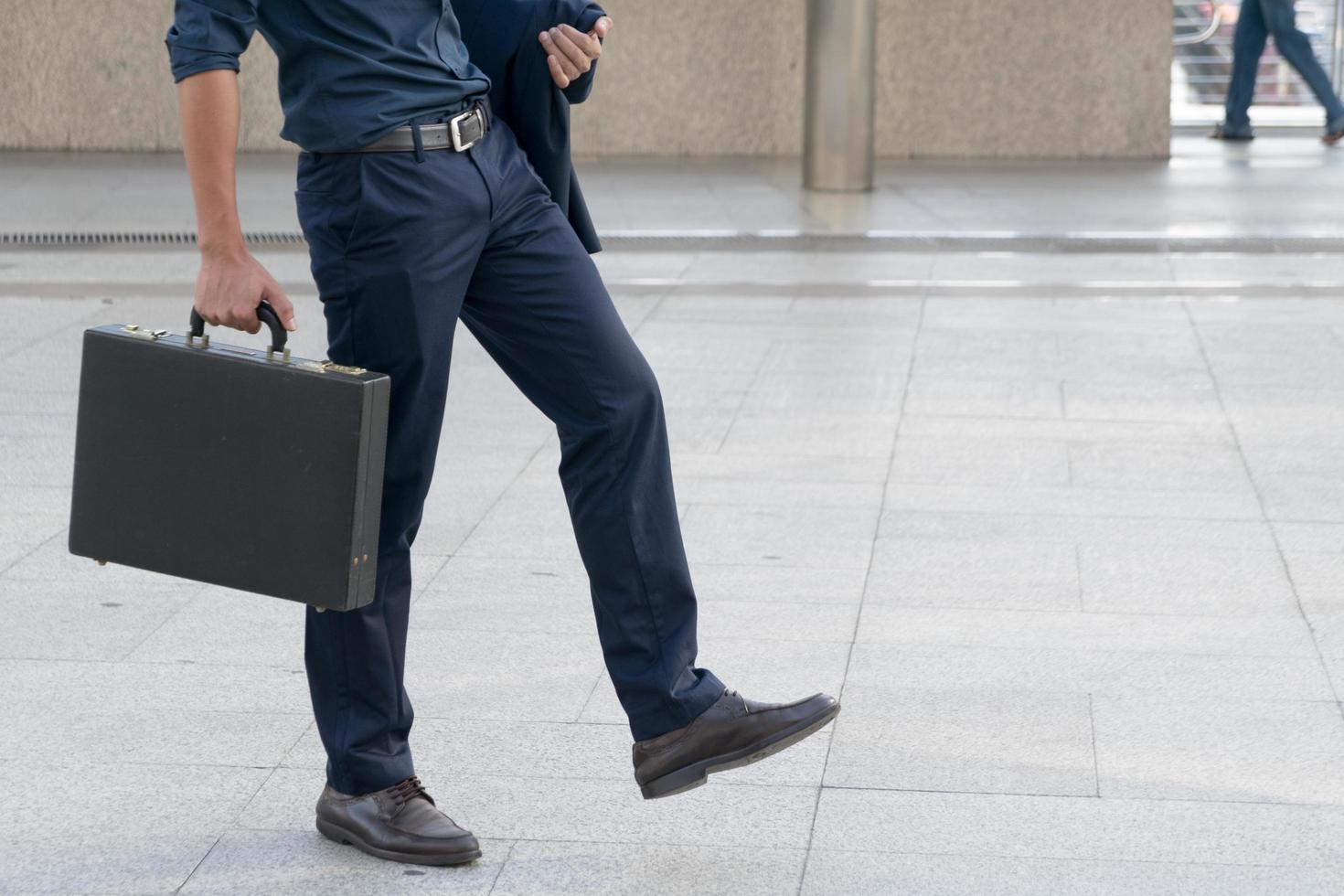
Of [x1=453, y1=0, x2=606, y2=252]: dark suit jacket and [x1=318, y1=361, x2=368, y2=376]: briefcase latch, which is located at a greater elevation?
[x1=453, y1=0, x2=606, y2=252]: dark suit jacket

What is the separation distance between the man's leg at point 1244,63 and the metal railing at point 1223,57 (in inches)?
45.3

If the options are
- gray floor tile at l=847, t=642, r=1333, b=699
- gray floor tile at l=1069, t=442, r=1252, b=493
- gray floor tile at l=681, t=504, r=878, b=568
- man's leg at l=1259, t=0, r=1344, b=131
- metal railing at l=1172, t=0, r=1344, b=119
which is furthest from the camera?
metal railing at l=1172, t=0, r=1344, b=119

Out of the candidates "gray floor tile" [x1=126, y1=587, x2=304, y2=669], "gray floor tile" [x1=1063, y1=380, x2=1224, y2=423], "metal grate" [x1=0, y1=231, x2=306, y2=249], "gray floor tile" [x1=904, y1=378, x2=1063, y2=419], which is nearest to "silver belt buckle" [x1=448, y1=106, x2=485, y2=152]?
"gray floor tile" [x1=126, y1=587, x2=304, y2=669]

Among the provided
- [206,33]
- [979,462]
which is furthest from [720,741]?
[979,462]

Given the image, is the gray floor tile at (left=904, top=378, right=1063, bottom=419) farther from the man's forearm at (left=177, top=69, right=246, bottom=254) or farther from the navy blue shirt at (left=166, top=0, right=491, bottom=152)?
the man's forearm at (left=177, top=69, right=246, bottom=254)

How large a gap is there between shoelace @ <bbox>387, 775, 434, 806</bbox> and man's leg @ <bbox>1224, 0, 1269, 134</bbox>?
13014 mm

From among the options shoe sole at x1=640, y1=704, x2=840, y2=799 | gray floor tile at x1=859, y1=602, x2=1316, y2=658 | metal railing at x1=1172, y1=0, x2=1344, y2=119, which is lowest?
metal railing at x1=1172, y1=0, x2=1344, y2=119

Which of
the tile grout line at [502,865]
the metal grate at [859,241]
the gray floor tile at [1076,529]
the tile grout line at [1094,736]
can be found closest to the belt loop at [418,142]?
the tile grout line at [502,865]

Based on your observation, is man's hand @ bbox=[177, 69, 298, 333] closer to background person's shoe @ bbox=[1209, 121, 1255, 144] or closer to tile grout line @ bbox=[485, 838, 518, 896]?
tile grout line @ bbox=[485, 838, 518, 896]

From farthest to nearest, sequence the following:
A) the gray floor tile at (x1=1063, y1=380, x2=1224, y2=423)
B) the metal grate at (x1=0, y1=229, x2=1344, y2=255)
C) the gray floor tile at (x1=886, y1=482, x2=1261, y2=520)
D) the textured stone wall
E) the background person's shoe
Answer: the background person's shoe → the textured stone wall → the metal grate at (x1=0, y1=229, x2=1344, y2=255) → the gray floor tile at (x1=1063, y1=380, x2=1224, y2=423) → the gray floor tile at (x1=886, y1=482, x2=1261, y2=520)

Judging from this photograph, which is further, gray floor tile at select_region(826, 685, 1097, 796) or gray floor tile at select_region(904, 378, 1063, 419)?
gray floor tile at select_region(904, 378, 1063, 419)

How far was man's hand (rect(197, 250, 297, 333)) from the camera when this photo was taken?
2.74m

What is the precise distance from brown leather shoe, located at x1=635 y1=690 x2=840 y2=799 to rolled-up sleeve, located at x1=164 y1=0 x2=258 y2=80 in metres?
1.21

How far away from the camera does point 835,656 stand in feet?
13.1
